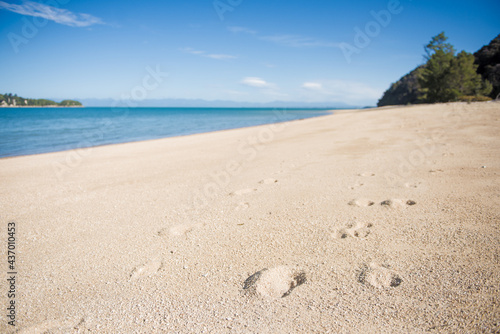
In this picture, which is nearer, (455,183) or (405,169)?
(455,183)

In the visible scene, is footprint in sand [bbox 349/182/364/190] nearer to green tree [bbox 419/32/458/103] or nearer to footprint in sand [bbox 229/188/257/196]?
footprint in sand [bbox 229/188/257/196]

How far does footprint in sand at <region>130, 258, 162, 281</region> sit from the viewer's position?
2.29 metres

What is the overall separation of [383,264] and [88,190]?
5.46 m

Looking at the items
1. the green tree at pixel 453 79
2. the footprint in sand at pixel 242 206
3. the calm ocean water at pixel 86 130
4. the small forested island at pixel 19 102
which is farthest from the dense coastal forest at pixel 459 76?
the small forested island at pixel 19 102

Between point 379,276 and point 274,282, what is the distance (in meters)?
0.89

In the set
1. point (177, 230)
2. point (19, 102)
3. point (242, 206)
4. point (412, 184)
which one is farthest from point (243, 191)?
point (19, 102)

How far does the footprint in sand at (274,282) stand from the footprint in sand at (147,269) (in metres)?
0.96

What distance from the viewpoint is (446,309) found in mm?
1581

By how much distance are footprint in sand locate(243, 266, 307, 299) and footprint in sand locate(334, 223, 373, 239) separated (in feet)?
2.50


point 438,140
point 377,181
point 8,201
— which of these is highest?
point 438,140

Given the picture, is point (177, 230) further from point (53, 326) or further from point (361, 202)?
point (361, 202)

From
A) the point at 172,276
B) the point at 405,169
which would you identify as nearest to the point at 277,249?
the point at 172,276

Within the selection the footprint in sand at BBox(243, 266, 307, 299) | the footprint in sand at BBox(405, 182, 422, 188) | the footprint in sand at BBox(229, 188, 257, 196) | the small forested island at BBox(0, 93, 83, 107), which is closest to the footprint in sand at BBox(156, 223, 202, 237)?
the footprint in sand at BBox(229, 188, 257, 196)

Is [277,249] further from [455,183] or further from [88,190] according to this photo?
[88,190]
